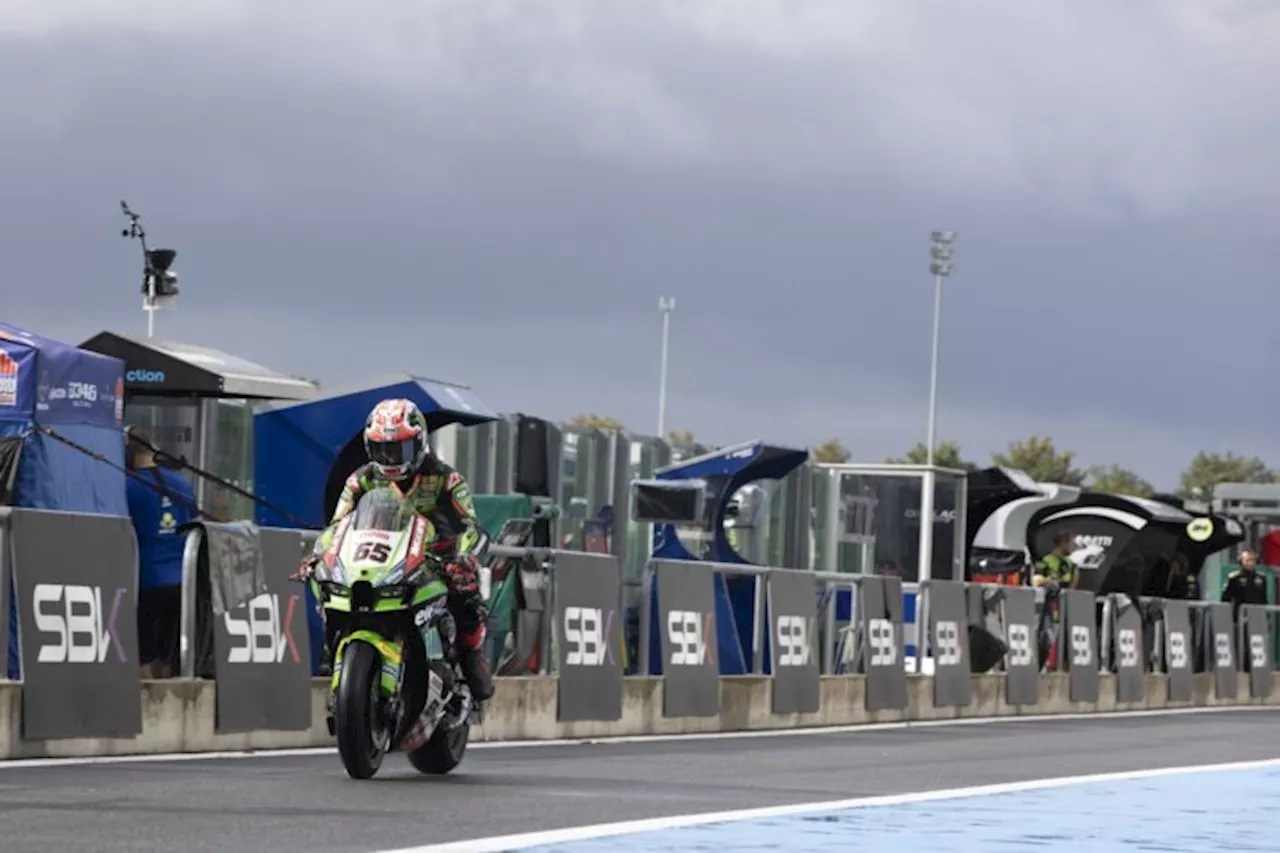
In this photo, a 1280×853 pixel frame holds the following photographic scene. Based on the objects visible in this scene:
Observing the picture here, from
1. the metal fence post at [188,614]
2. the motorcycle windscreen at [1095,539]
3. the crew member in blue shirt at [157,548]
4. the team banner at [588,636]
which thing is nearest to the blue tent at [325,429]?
the team banner at [588,636]

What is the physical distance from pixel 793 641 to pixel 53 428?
26.2 ft

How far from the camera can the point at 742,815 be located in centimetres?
1193

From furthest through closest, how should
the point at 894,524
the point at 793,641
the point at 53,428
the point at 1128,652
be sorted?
the point at 1128,652 < the point at 894,524 < the point at 793,641 < the point at 53,428

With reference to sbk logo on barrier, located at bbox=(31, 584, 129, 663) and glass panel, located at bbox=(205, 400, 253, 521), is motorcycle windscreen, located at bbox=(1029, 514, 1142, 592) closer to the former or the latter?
glass panel, located at bbox=(205, 400, 253, 521)

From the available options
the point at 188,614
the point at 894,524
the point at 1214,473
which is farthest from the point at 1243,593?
the point at 1214,473

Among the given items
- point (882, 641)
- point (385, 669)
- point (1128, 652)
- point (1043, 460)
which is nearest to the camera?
point (385, 669)

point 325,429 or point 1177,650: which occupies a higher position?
point 325,429

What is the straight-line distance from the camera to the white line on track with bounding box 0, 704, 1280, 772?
1412 cm

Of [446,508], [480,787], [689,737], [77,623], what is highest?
[446,508]

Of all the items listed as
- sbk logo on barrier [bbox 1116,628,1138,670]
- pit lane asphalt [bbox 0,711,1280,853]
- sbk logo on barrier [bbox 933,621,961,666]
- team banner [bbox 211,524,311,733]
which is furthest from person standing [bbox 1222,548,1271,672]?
team banner [bbox 211,524,311,733]

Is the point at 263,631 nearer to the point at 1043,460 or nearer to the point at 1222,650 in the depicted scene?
the point at 1222,650

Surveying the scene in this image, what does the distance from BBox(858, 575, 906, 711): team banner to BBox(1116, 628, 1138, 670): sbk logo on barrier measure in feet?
22.5

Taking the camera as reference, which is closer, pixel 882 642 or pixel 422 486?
pixel 422 486

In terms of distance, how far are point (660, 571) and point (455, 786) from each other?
24.9 ft
